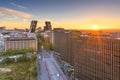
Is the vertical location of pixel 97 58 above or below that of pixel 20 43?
below

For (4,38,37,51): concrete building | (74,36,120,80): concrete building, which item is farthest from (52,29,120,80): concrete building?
(4,38,37,51): concrete building

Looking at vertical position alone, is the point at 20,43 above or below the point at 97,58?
above

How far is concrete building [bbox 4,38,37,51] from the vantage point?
42.1m

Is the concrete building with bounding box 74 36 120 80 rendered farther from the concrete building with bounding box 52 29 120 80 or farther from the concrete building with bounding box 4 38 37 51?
the concrete building with bounding box 4 38 37 51

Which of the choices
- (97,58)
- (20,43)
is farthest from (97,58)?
(20,43)

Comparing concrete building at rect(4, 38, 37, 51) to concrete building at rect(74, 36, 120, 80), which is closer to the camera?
concrete building at rect(74, 36, 120, 80)

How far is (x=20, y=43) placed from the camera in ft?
143

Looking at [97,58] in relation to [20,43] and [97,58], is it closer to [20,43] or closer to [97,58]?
[97,58]

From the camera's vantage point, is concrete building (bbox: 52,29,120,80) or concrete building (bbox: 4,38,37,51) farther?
concrete building (bbox: 4,38,37,51)

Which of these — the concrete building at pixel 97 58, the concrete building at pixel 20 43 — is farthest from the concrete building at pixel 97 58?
the concrete building at pixel 20 43

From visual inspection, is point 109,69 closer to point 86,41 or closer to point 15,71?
point 86,41

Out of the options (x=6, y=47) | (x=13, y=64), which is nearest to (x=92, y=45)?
(x=13, y=64)

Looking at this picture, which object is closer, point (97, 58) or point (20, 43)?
point (97, 58)

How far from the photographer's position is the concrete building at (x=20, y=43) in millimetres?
42094
